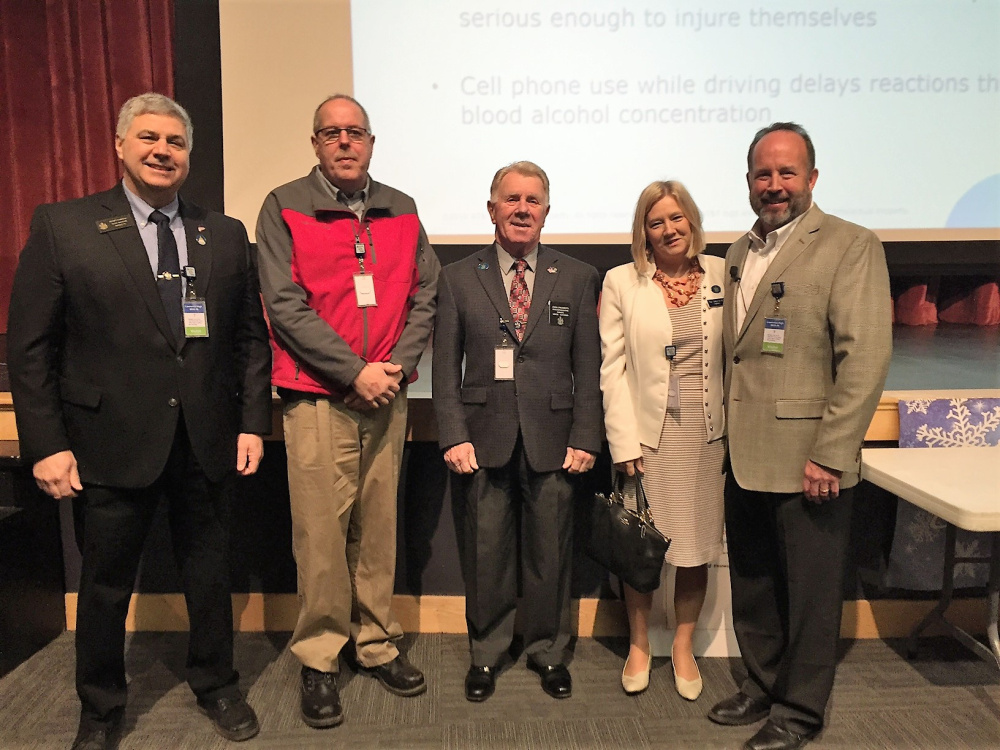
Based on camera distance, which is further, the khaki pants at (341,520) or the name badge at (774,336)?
the khaki pants at (341,520)

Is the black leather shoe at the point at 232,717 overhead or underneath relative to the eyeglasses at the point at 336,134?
underneath

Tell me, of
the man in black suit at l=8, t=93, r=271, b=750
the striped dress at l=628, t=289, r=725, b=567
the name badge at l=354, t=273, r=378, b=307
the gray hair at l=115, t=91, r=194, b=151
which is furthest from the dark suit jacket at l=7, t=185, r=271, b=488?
the striped dress at l=628, t=289, r=725, b=567

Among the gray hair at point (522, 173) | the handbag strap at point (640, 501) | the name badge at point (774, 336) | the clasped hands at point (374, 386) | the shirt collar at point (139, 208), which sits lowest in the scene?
the handbag strap at point (640, 501)

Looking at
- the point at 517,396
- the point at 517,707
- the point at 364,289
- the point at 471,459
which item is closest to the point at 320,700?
the point at 517,707

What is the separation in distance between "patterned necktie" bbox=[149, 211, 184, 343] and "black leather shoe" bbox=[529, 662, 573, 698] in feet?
4.85

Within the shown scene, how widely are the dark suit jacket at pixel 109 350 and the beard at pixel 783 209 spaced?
1.44m

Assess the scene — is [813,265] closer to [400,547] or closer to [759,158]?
[759,158]

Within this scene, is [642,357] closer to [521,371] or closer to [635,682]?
[521,371]

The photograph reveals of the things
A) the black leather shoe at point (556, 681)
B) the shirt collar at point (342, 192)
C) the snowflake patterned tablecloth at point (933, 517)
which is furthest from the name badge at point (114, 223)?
the snowflake patterned tablecloth at point (933, 517)

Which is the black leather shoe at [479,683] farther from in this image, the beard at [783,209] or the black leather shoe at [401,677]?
the beard at [783,209]

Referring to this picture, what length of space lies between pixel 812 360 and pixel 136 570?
1891mm

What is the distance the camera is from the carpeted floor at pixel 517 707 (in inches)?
75.3

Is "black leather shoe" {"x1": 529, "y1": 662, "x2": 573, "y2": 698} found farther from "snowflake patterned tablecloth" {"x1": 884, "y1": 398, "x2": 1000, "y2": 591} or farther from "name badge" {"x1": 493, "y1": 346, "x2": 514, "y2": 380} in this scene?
"snowflake patterned tablecloth" {"x1": 884, "y1": 398, "x2": 1000, "y2": 591}

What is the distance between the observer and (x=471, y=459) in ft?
6.61
